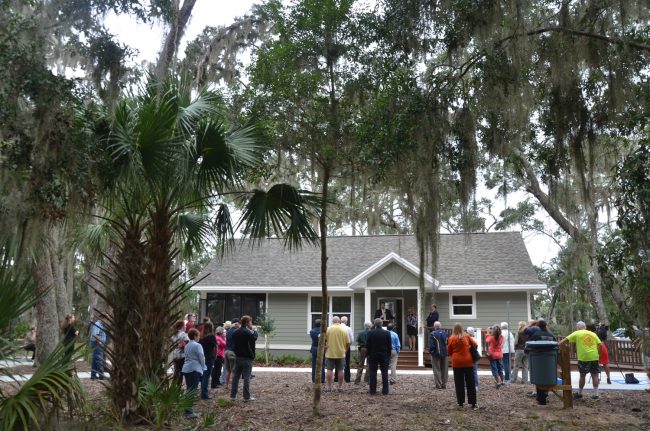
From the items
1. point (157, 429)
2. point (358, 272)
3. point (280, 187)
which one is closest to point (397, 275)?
point (358, 272)

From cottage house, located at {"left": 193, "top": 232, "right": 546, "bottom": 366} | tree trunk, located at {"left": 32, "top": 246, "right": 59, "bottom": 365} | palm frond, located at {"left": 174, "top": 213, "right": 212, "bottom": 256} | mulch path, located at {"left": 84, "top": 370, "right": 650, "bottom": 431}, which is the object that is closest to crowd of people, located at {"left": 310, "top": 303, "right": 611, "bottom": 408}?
mulch path, located at {"left": 84, "top": 370, "right": 650, "bottom": 431}

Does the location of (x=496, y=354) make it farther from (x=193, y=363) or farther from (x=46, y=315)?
(x=46, y=315)

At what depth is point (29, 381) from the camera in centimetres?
551

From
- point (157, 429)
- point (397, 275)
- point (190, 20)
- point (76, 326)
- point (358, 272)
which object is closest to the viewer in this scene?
point (157, 429)

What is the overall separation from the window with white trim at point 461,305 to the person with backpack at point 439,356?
25.5ft

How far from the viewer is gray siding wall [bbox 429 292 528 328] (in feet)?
66.0

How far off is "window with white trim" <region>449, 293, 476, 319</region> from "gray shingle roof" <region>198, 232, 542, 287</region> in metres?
0.64

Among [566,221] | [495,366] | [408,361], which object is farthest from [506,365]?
[566,221]

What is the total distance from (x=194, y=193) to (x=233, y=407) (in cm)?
388

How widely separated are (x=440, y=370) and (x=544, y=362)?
9.97 ft

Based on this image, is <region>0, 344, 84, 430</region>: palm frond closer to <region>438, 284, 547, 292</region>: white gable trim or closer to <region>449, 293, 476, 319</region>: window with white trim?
<region>438, 284, 547, 292</region>: white gable trim

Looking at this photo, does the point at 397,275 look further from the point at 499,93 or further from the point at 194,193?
the point at 194,193

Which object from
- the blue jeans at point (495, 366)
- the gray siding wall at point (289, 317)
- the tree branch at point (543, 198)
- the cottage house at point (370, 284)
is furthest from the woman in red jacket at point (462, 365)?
the gray siding wall at point (289, 317)

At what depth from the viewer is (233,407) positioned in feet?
34.6
